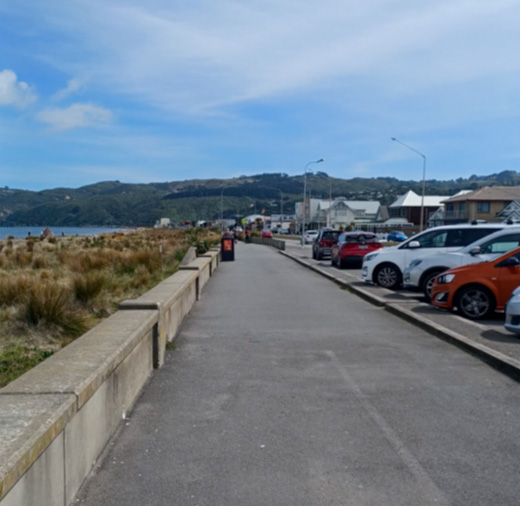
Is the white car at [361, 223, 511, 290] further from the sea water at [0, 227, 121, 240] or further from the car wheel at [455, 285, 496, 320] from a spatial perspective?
the sea water at [0, 227, 121, 240]

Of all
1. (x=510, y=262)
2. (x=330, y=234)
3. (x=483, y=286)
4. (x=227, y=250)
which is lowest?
(x=227, y=250)

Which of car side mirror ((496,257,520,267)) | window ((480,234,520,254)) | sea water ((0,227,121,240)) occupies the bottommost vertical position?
sea water ((0,227,121,240))

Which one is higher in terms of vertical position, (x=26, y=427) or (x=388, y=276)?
(x=26, y=427)

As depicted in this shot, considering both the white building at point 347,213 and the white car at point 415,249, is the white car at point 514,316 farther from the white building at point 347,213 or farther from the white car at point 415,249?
the white building at point 347,213

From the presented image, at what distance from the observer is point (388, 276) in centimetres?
1884

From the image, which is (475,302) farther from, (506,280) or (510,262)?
(510,262)

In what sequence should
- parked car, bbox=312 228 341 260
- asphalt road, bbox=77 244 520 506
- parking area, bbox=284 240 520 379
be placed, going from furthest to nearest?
1. parked car, bbox=312 228 341 260
2. parking area, bbox=284 240 520 379
3. asphalt road, bbox=77 244 520 506

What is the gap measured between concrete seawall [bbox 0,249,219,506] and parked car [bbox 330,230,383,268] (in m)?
19.9

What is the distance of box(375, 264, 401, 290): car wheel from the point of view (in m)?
18.8

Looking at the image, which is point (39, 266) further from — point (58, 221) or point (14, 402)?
point (58, 221)

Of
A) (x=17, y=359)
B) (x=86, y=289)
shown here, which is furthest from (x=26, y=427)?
(x=86, y=289)

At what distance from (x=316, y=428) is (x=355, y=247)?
21548 millimetres

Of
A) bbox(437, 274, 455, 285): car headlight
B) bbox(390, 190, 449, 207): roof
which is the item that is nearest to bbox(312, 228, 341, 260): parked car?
bbox(437, 274, 455, 285): car headlight

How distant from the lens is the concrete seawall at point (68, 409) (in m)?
3.41
